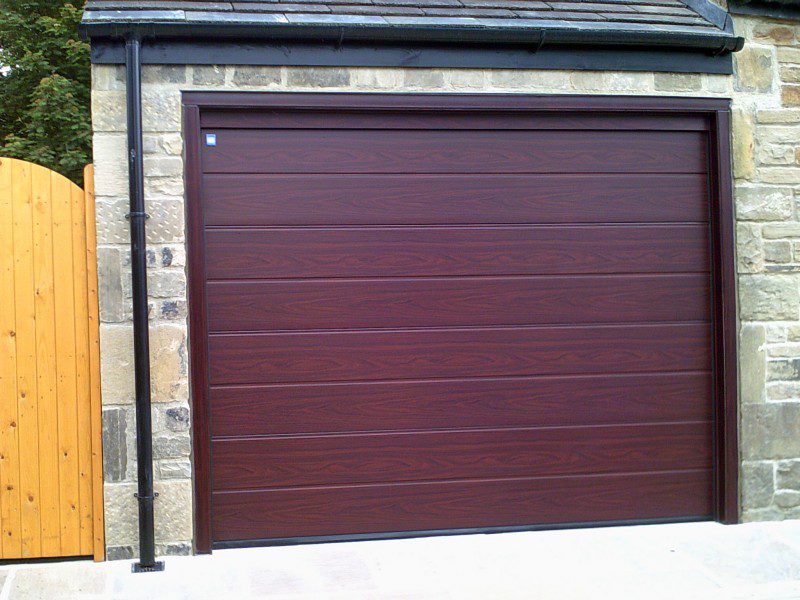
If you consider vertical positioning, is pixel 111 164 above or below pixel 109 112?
below

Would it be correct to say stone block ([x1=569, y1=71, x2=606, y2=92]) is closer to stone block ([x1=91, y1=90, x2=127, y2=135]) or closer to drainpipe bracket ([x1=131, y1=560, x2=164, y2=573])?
stone block ([x1=91, y1=90, x2=127, y2=135])

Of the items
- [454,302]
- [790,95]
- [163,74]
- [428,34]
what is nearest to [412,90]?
[428,34]

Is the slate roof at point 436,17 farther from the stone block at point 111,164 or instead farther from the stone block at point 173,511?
the stone block at point 173,511

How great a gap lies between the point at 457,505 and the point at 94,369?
210cm

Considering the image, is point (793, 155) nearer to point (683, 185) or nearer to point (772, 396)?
point (683, 185)

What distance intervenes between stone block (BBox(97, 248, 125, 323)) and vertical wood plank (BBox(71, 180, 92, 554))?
10cm

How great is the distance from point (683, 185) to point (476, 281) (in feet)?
4.49

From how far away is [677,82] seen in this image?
475 centimetres

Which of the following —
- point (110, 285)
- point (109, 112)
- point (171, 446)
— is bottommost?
point (171, 446)

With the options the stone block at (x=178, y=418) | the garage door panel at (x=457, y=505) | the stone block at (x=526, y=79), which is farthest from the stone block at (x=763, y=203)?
the stone block at (x=178, y=418)

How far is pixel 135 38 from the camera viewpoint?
421 cm

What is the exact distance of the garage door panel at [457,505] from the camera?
178 inches

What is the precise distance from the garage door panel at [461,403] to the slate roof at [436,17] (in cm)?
190

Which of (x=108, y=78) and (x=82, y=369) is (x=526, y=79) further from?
(x=82, y=369)
